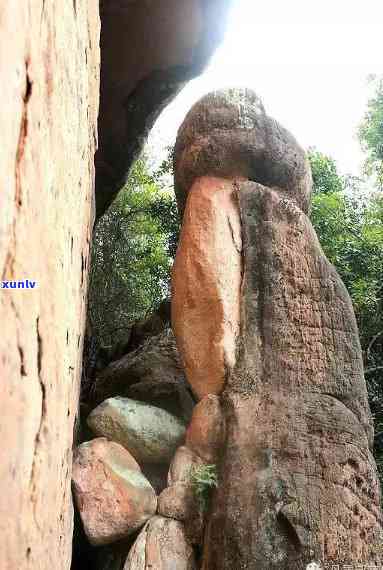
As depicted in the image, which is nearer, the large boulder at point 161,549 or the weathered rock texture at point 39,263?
the weathered rock texture at point 39,263

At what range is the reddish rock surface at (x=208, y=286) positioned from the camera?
5.32 metres

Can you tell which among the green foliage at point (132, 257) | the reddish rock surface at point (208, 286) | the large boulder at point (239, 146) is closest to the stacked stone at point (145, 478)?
the reddish rock surface at point (208, 286)

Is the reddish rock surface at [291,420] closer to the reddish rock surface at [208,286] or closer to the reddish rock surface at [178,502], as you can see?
the reddish rock surface at [208,286]

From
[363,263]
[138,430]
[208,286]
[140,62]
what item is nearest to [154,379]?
[138,430]

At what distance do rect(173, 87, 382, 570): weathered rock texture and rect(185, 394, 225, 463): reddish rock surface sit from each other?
9cm

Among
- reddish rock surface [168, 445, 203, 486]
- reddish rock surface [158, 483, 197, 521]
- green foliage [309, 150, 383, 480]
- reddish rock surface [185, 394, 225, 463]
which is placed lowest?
reddish rock surface [158, 483, 197, 521]

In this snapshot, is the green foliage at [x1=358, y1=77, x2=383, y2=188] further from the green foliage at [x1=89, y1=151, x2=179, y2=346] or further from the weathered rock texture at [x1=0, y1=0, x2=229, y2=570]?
the weathered rock texture at [x1=0, y1=0, x2=229, y2=570]

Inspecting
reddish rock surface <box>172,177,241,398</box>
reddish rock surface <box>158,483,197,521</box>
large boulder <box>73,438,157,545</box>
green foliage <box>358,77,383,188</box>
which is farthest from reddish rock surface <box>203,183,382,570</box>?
green foliage <box>358,77,383,188</box>

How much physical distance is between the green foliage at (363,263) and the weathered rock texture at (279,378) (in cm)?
242

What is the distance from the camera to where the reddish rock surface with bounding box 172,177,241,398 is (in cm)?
532

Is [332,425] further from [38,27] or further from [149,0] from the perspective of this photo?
[149,0]

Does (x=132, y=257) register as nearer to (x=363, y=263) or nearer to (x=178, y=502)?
(x=363, y=263)

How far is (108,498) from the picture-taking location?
4.54 metres

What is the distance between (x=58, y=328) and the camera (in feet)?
8.72
